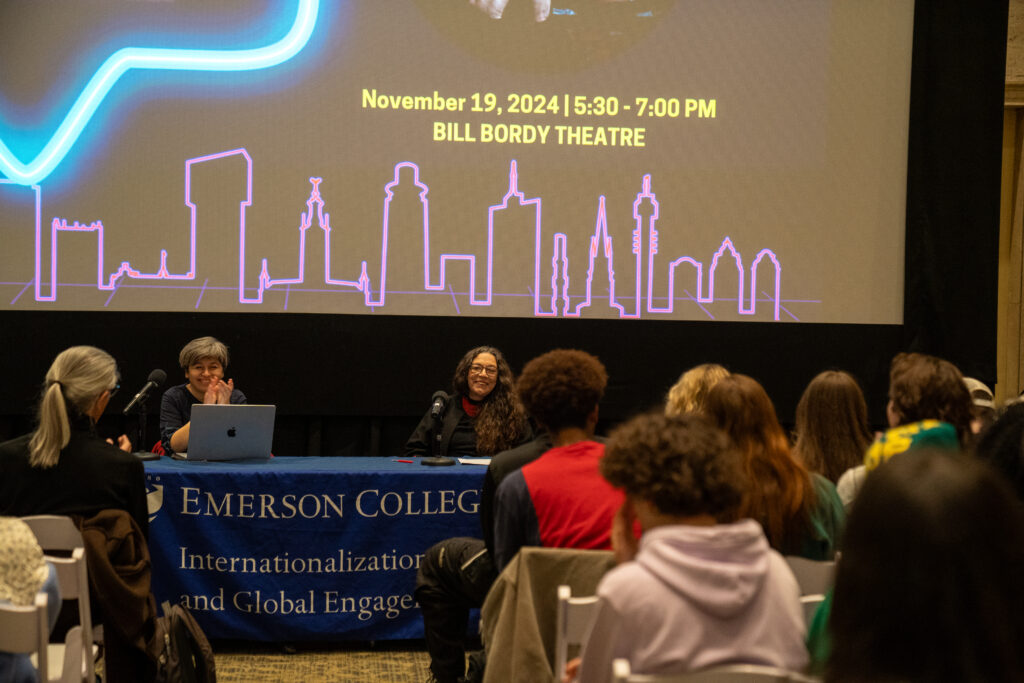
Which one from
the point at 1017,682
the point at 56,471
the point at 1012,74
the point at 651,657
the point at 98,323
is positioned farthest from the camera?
the point at 1012,74

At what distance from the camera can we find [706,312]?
5.51 meters

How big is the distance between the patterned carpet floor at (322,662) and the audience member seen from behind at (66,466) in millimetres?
1130

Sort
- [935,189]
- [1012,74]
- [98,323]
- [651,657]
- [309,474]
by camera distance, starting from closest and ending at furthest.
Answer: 1. [651,657]
2. [309,474]
3. [98,323]
4. [935,189]
5. [1012,74]

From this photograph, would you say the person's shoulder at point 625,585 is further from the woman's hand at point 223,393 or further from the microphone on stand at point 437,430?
the woman's hand at point 223,393

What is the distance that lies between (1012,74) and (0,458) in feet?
20.2

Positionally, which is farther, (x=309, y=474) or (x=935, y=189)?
(x=935, y=189)

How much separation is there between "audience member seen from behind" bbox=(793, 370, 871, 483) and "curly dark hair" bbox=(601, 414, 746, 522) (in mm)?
1322

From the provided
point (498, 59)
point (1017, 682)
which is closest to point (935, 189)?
point (498, 59)

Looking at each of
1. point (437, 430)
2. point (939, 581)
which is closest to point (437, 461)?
point (437, 430)

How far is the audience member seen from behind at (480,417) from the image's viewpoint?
427 cm

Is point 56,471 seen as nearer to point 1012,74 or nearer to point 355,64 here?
point 355,64

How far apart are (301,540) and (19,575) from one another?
1.92 metres

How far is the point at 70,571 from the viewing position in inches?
86.0

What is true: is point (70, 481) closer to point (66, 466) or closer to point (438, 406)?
point (66, 466)
